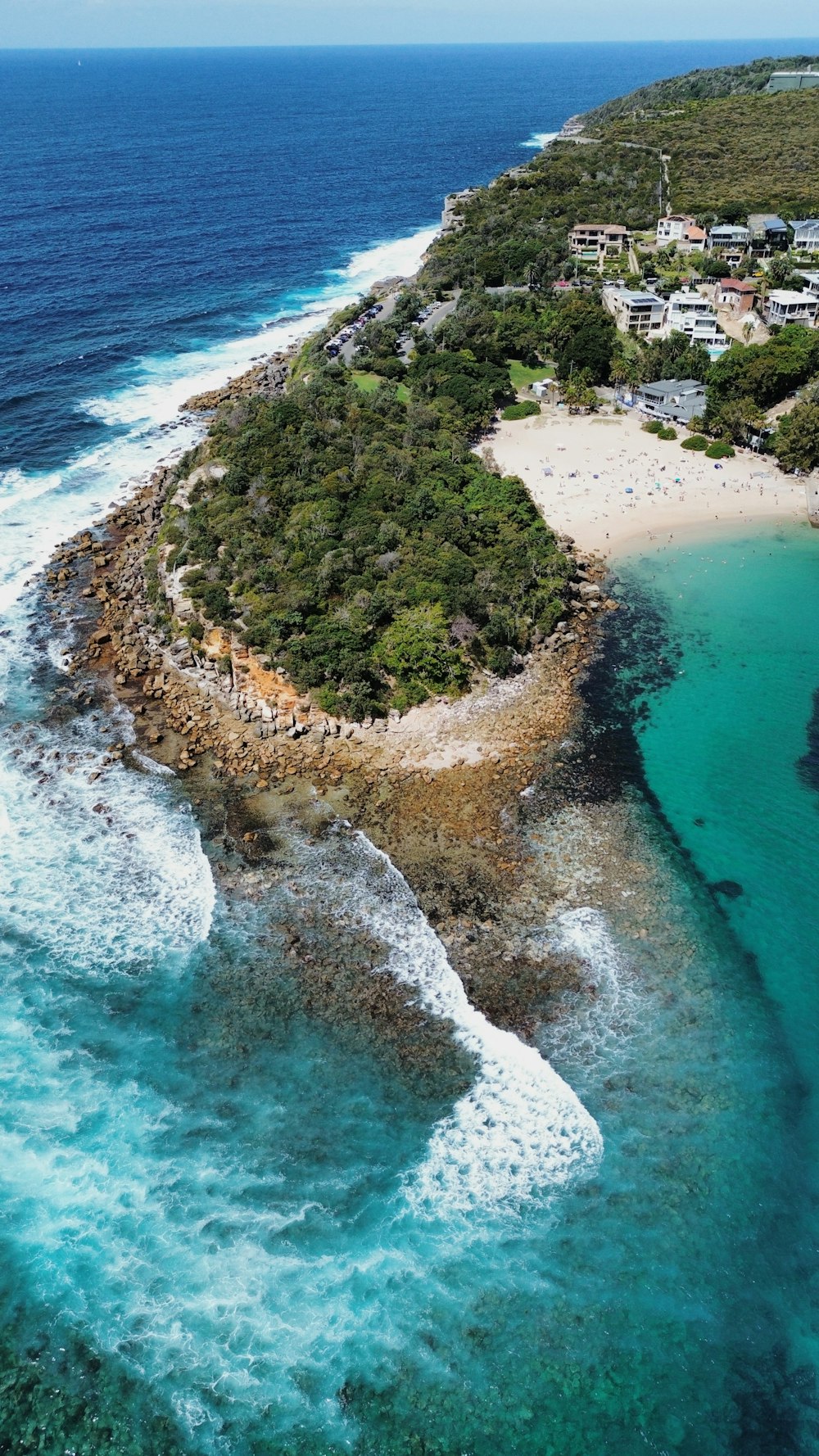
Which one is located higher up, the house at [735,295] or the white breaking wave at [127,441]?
the house at [735,295]

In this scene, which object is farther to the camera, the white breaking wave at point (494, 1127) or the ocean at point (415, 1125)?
the white breaking wave at point (494, 1127)

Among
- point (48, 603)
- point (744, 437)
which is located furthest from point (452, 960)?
point (744, 437)

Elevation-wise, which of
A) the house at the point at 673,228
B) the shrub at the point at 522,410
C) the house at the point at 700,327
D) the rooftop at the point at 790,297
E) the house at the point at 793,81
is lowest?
the shrub at the point at 522,410

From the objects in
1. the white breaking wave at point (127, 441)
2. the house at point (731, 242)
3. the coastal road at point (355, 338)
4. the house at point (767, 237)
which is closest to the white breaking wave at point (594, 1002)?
the white breaking wave at point (127, 441)

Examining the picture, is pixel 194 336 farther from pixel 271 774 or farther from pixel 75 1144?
pixel 75 1144

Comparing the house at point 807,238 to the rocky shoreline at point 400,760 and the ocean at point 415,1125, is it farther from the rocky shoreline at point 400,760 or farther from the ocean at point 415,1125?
the ocean at point 415,1125

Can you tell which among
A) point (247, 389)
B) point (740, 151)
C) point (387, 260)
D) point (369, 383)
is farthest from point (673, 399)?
point (740, 151)

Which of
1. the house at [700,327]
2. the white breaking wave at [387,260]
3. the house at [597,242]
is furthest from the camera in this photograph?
the white breaking wave at [387,260]
